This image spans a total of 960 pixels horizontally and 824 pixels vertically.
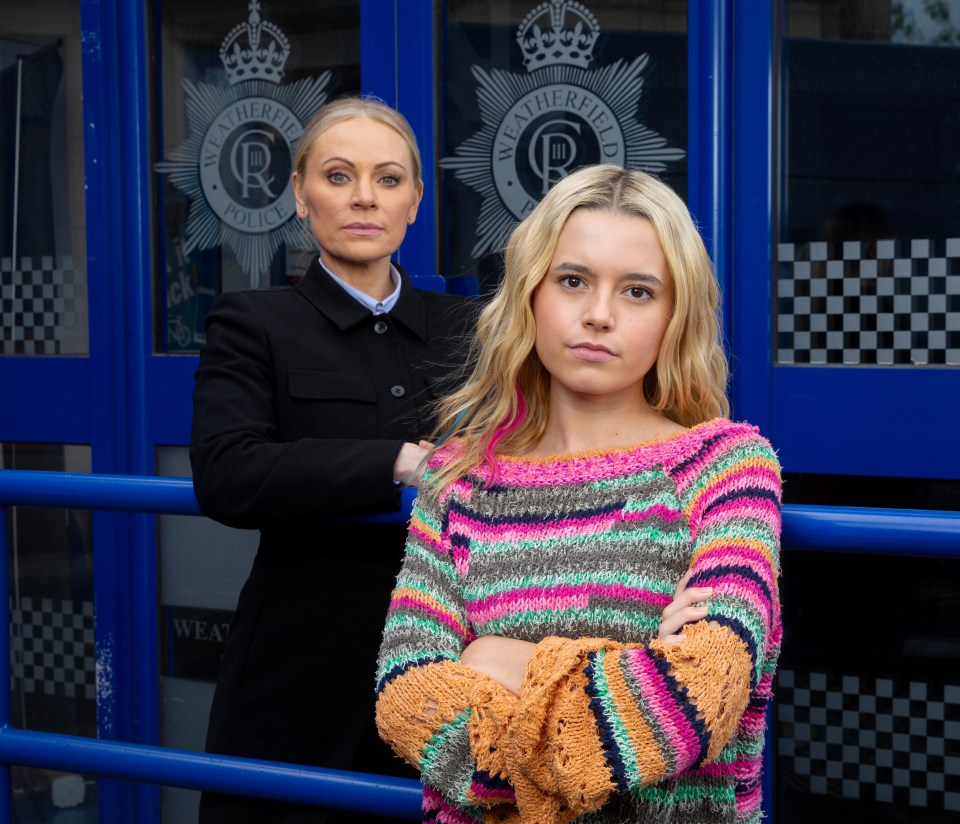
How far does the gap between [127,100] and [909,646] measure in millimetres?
2367

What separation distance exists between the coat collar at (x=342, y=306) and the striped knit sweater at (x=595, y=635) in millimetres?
678

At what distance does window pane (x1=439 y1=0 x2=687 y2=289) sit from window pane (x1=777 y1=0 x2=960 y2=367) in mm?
281

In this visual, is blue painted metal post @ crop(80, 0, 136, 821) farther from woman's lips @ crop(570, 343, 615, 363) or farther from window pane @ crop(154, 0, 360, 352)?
woman's lips @ crop(570, 343, 615, 363)

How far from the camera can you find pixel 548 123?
2785mm

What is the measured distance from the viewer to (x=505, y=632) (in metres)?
1.24

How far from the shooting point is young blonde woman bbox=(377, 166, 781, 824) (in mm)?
1060

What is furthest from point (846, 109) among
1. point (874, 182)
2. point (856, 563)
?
point (856, 563)

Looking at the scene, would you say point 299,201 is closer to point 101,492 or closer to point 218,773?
point 101,492

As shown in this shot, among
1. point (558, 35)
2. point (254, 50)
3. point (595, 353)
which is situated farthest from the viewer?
point (254, 50)

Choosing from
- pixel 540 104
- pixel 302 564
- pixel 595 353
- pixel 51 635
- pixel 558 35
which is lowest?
pixel 51 635

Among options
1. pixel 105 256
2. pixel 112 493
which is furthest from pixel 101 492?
pixel 105 256

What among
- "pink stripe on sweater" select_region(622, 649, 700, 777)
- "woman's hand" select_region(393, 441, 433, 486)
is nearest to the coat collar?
"woman's hand" select_region(393, 441, 433, 486)

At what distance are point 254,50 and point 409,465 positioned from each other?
6.15 feet

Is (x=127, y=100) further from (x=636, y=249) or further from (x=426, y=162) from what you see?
(x=636, y=249)
